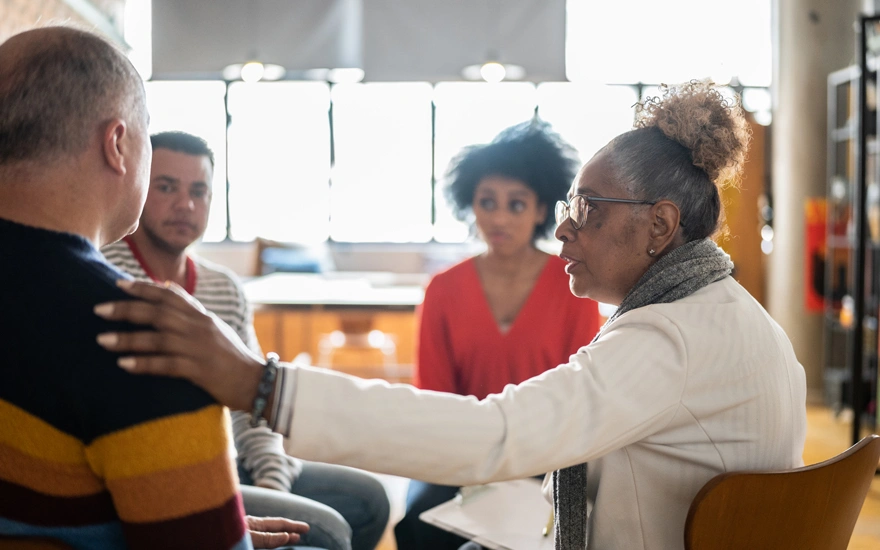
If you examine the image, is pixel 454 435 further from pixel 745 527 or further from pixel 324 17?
pixel 324 17

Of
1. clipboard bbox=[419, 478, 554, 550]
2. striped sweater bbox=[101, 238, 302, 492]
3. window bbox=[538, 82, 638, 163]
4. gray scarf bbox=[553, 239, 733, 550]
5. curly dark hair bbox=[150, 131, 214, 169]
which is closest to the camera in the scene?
gray scarf bbox=[553, 239, 733, 550]

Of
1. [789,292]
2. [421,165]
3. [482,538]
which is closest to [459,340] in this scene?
[482,538]

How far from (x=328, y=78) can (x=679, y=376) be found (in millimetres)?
7469

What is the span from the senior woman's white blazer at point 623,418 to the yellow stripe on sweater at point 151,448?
0.39 feet

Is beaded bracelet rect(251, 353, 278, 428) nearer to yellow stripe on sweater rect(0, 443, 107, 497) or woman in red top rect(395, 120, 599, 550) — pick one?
yellow stripe on sweater rect(0, 443, 107, 497)

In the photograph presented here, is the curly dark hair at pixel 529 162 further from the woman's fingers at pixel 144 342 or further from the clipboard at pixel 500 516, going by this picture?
the woman's fingers at pixel 144 342

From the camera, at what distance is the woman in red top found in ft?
7.14

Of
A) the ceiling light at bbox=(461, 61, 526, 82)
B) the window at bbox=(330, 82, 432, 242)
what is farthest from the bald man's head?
the window at bbox=(330, 82, 432, 242)

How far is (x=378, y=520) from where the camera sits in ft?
6.09

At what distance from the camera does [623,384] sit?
0.99m

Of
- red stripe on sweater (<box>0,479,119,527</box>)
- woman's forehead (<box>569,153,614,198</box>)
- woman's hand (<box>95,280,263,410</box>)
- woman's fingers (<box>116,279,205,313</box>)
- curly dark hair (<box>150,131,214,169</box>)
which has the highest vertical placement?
curly dark hair (<box>150,131,214,169</box>)

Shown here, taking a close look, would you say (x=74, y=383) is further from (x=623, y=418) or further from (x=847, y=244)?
(x=847, y=244)

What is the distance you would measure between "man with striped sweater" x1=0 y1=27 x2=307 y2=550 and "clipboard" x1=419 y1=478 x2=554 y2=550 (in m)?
0.59

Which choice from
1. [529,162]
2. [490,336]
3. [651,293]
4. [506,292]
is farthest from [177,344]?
[529,162]
